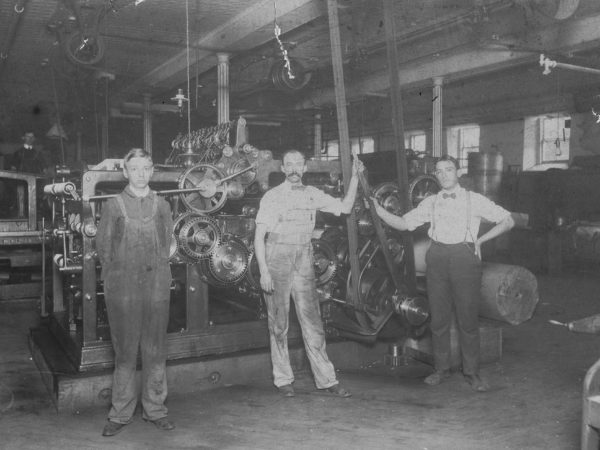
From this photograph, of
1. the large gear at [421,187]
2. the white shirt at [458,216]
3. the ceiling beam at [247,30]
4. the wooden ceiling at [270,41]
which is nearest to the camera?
the white shirt at [458,216]

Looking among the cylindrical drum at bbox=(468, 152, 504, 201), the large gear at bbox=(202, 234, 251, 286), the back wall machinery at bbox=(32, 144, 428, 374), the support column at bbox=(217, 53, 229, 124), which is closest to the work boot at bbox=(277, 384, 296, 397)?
the back wall machinery at bbox=(32, 144, 428, 374)

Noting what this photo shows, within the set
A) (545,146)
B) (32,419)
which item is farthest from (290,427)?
(545,146)

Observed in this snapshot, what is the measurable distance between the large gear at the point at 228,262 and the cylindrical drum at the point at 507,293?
7.17 ft

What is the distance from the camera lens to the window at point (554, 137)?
12.5m

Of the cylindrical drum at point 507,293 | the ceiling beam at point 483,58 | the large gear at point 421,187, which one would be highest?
the ceiling beam at point 483,58

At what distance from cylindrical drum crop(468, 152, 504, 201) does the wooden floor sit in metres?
7.39

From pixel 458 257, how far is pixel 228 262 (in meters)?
1.67

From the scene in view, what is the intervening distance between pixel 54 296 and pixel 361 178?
158 inches

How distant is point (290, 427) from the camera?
368cm

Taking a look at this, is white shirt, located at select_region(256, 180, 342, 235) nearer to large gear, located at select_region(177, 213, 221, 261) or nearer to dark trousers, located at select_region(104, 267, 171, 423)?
large gear, located at select_region(177, 213, 221, 261)

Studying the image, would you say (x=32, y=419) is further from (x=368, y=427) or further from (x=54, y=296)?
(x=54, y=296)

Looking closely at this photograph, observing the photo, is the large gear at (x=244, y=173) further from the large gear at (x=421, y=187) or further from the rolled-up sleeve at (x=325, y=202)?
the large gear at (x=421, y=187)

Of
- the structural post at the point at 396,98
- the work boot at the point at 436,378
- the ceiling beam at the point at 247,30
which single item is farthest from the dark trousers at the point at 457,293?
the ceiling beam at the point at 247,30

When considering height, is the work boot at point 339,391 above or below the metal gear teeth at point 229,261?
below
